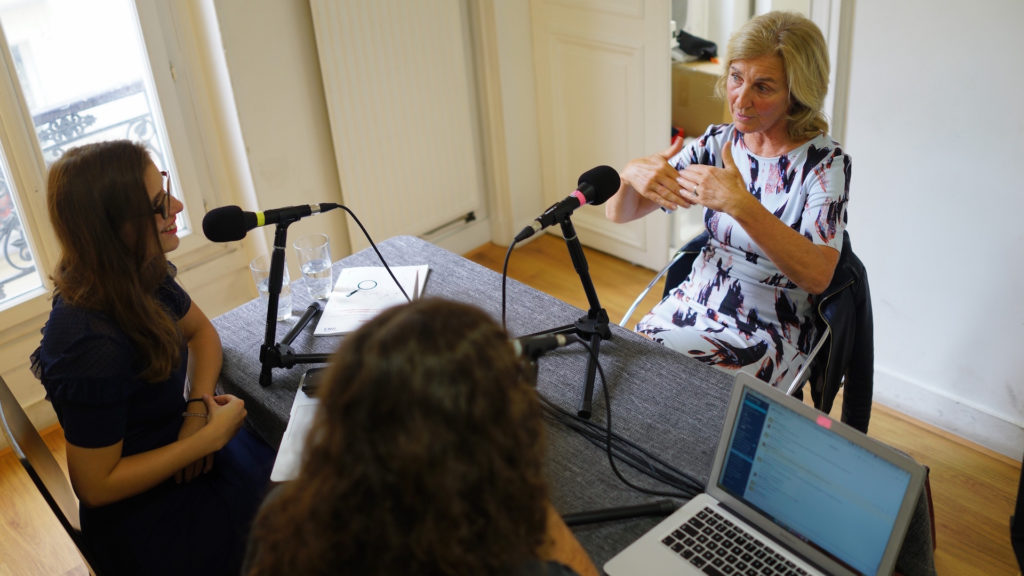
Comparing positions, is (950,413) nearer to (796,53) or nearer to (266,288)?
(796,53)

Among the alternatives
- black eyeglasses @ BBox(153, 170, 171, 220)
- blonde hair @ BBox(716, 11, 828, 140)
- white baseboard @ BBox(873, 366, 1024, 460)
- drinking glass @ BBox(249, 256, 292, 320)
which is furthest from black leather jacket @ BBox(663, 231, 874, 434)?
black eyeglasses @ BBox(153, 170, 171, 220)

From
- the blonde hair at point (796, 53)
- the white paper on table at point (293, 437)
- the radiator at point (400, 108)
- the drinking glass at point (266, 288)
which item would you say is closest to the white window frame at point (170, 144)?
the radiator at point (400, 108)

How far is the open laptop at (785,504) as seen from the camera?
3.65ft

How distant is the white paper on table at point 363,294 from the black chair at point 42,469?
590 mm

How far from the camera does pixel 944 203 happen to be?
232 centimetres

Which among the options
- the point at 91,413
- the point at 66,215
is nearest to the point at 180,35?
the point at 66,215

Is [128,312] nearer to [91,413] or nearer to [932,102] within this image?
[91,413]

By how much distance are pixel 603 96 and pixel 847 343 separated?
5.91 feet

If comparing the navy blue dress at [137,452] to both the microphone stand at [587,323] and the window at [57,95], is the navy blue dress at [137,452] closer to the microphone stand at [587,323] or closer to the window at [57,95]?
the microphone stand at [587,323]

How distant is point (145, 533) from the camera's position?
154cm

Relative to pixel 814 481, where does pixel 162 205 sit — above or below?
above

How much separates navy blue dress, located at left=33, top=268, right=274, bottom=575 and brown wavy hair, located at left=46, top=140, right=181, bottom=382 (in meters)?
0.03

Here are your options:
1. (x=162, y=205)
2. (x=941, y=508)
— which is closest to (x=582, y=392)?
(x=162, y=205)

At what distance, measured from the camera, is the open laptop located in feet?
3.65
